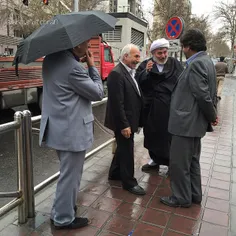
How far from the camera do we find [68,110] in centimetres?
244

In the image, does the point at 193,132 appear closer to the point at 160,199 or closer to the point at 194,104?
the point at 194,104

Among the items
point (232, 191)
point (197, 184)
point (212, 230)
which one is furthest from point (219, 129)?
point (212, 230)

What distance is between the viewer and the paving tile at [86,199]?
3306 millimetres

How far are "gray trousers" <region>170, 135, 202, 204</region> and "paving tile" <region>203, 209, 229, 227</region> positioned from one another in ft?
0.68

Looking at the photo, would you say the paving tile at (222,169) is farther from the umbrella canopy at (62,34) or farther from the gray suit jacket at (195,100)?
the umbrella canopy at (62,34)

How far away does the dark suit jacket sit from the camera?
333 cm

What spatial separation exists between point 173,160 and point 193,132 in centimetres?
39

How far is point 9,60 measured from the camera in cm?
797

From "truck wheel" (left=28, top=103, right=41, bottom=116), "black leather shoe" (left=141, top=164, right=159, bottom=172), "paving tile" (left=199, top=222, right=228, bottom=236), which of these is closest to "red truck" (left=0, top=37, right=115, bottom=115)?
"truck wheel" (left=28, top=103, right=41, bottom=116)

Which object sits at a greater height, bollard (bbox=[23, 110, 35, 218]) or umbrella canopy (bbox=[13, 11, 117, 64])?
umbrella canopy (bbox=[13, 11, 117, 64])

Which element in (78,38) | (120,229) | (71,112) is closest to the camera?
(78,38)

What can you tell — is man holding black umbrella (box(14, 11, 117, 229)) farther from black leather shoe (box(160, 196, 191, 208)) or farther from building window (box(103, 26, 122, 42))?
building window (box(103, 26, 122, 42))

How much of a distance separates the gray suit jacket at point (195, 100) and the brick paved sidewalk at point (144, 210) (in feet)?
2.83

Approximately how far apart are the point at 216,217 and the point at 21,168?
2017mm
